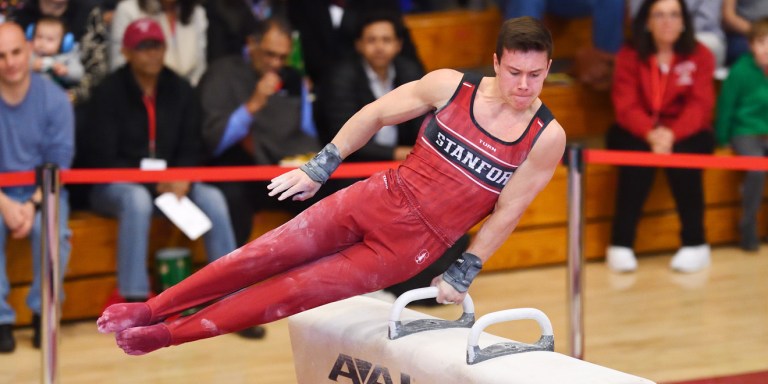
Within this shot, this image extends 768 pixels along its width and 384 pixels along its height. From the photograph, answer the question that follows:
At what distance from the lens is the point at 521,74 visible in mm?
3637

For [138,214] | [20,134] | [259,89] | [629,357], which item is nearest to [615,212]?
[629,357]

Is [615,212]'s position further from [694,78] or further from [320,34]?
[320,34]

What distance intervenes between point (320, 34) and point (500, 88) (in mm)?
3498

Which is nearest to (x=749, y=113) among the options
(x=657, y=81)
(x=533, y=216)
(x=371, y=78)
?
(x=657, y=81)

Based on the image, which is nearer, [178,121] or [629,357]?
[629,357]

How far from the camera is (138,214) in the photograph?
19.8 ft

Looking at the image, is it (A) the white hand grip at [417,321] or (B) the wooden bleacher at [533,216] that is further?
(B) the wooden bleacher at [533,216]

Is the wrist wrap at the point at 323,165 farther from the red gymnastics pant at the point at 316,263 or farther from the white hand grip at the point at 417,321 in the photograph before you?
the white hand grip at the point at 417,321

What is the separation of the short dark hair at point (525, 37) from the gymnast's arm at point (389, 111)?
24cm

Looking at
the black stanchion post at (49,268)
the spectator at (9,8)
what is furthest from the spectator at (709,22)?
the black stanchion post at (49,268)

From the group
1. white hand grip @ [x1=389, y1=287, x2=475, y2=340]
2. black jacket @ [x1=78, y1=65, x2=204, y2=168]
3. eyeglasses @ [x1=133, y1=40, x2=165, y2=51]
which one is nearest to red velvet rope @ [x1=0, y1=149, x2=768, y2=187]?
black jacket @ [x1=78, y1=65, x2=204, y2=168]

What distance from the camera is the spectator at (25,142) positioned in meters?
5.82

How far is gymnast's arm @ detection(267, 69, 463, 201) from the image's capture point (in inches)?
149

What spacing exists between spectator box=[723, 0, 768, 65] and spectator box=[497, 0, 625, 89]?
0.73 meters
